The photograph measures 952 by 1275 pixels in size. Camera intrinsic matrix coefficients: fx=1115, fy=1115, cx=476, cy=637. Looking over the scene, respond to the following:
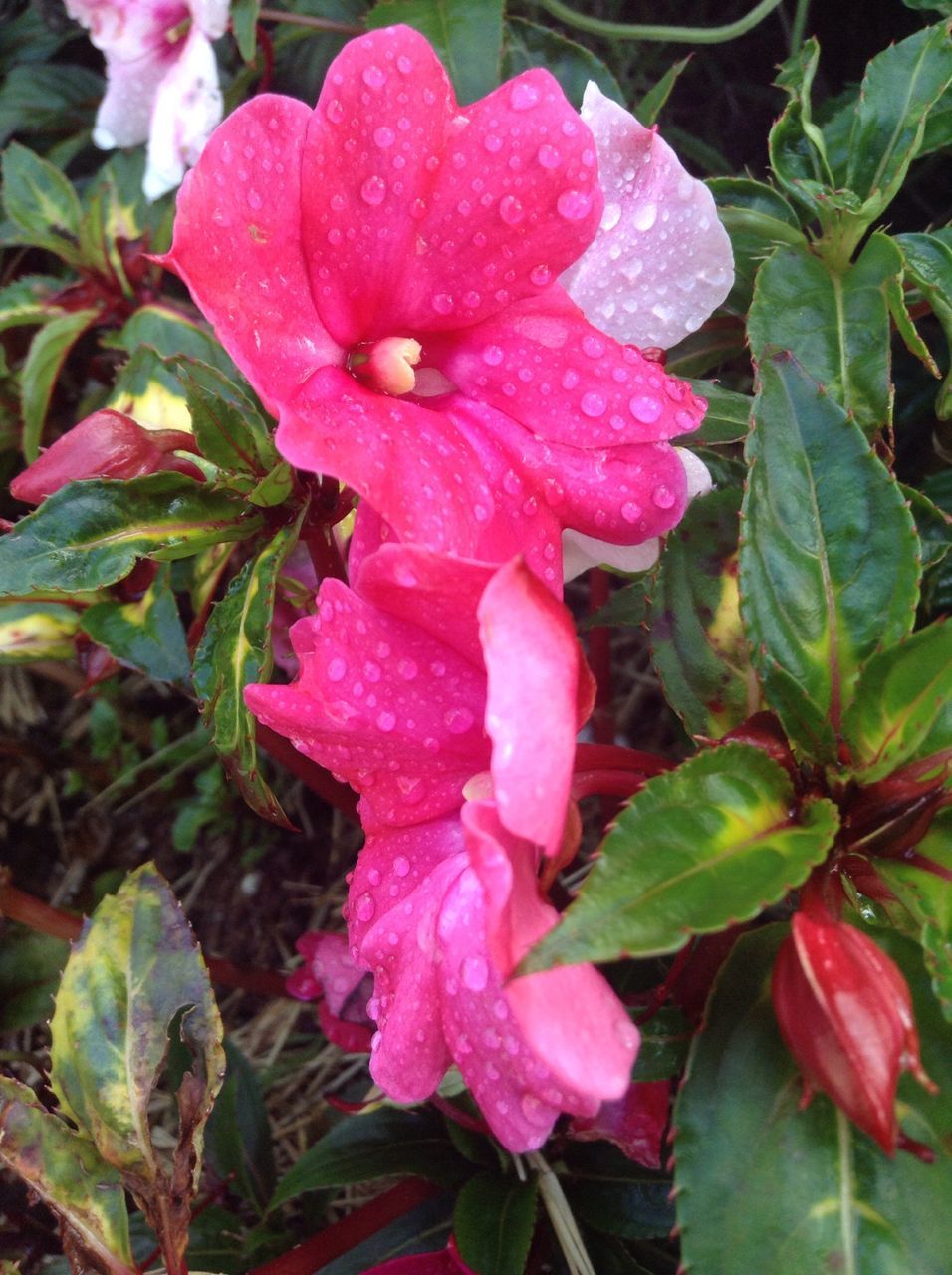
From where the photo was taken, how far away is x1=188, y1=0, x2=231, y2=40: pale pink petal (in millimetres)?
1077

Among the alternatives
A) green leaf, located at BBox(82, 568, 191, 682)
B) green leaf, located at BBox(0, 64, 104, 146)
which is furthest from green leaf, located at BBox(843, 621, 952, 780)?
green leaf, located at BBox(0, 64, 104, 146)

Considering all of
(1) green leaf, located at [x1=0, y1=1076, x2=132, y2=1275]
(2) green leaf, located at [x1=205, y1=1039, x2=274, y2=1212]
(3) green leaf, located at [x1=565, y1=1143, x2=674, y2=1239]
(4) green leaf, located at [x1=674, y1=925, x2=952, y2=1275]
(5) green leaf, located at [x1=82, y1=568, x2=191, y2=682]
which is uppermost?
(4) green leaf, located at [x1=674, y1=925, x2=952, y2=1275]

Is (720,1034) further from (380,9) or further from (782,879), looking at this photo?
(380,9)

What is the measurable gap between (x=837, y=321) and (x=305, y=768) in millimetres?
547

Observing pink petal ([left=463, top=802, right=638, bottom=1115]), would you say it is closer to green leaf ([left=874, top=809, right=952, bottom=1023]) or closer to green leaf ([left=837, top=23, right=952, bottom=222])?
green leaf ([left=874, top=809, right=952, bottom=1023])

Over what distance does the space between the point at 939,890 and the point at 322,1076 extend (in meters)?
0.91

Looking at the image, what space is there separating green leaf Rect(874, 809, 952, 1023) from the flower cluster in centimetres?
15

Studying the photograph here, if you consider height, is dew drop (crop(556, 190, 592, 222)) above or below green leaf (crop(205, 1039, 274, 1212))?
above

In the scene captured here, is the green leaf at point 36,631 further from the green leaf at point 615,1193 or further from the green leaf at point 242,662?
the green leaf at point 615,1193

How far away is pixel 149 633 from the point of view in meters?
0.93

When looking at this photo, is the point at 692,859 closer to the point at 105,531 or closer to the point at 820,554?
the point at 820,554

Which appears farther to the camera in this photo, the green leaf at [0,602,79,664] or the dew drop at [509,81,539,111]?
the green leaf at [0,602,79,664]

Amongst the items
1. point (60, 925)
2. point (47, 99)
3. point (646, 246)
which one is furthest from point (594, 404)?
point (47, 99)

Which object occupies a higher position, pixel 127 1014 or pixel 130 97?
pixel 130 97
